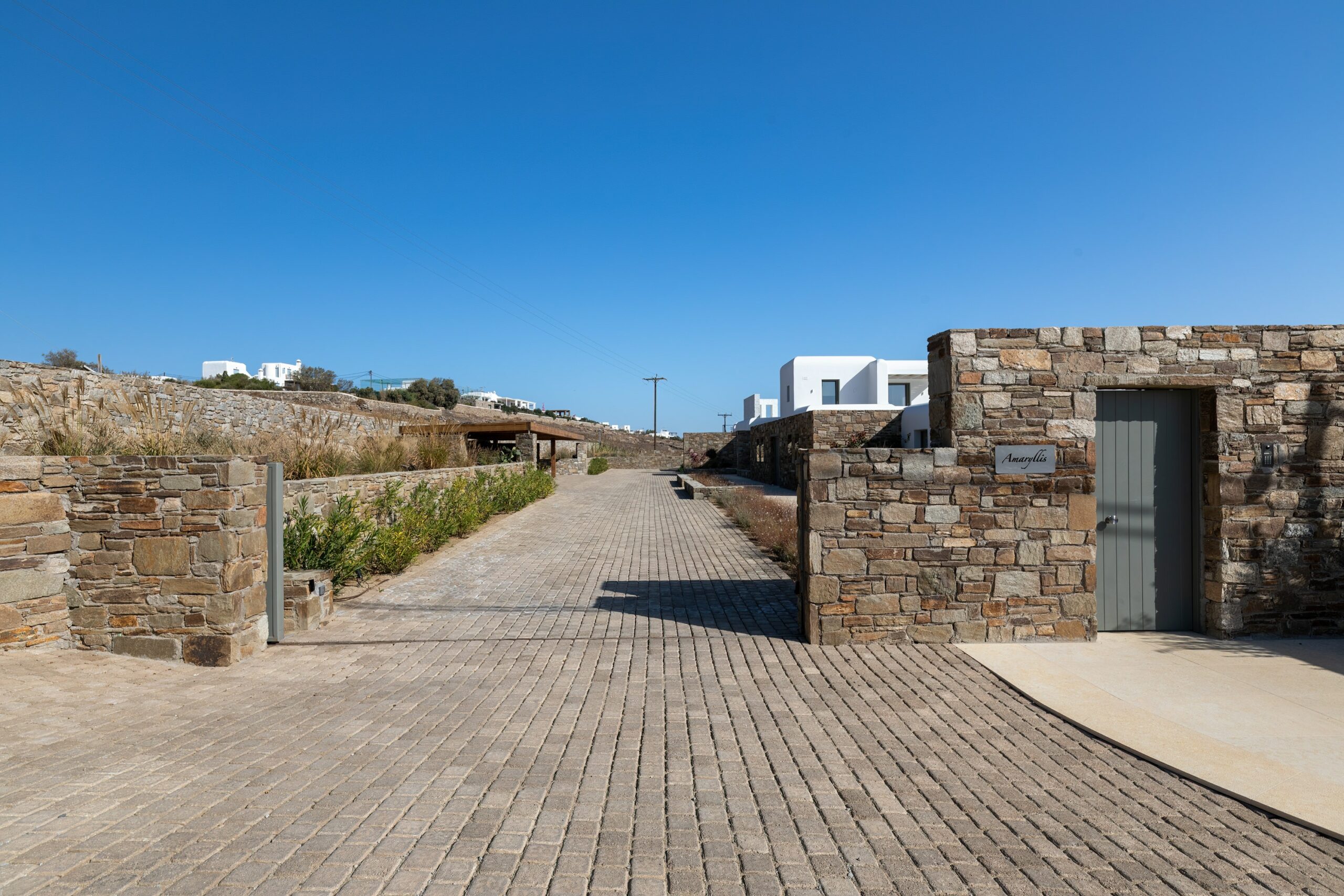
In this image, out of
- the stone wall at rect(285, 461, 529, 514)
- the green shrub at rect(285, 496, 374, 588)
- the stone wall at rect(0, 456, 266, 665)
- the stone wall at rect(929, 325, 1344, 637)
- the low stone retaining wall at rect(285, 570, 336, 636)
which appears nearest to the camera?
the stone wall at rect(0, 456, 266, 665)

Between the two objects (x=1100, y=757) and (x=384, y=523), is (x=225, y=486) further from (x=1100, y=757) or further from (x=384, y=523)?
(x=1100, y=757)

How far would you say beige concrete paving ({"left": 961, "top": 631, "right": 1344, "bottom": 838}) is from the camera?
3.75 m

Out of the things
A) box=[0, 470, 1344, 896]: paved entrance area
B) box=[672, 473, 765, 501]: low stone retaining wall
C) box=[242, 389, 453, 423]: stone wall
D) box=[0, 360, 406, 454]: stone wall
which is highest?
box=[242, 389, 453, 423]: stone wall

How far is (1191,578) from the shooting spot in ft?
21.9

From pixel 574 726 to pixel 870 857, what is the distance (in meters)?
2.10

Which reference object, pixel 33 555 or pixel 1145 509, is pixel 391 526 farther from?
pixel 1145 509

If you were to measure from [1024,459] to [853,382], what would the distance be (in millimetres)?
28553

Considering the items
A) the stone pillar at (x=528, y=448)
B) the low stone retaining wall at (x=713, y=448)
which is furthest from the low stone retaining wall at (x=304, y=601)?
the low stone retaining wall at (x=713, y=448)

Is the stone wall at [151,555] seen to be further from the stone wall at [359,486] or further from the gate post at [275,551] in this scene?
the stone wall at [359,486]

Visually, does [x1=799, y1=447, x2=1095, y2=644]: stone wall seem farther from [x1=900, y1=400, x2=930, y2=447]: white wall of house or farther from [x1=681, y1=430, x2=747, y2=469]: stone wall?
[x1=681, y1=430, x2=747, y2=469]: stone wall

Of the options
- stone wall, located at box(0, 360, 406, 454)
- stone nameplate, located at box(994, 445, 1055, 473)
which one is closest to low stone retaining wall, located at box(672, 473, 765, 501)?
stone wall, located at box(0, 360, 406, 454)

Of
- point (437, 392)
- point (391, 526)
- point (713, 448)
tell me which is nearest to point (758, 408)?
point (713, 448)

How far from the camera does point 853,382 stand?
1342 inches

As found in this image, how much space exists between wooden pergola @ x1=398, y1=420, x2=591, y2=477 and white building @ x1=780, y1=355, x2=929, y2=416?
462 inches
